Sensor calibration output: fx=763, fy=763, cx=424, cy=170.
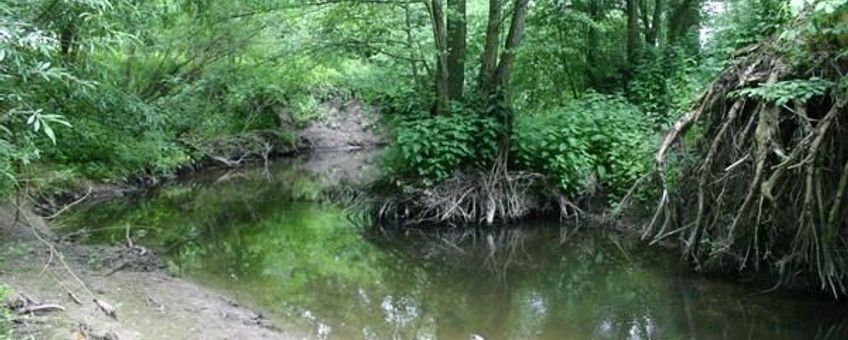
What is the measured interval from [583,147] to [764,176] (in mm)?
3966

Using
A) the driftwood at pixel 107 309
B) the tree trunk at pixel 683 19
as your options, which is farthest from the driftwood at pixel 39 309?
the tree trunk at pixel 683 19

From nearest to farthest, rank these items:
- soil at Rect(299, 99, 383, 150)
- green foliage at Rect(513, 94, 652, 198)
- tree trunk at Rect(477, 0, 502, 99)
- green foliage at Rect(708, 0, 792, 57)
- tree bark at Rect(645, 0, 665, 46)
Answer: green foliage at Rect(708, 0, 792, 57) → green foliage at Rect(513, 94, 652, 198) → tree trunk at Rect(477, 0, 502, 99) → tree bark at Rect(645, 0, 665, 46) → soil at Rect(299, 99, 383, 150)

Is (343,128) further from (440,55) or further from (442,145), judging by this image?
(442,145)

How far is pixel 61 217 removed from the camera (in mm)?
10125

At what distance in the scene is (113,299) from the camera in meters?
5.81

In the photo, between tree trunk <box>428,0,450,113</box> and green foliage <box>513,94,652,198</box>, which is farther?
tree trunk <box>428,0,450,113</box>

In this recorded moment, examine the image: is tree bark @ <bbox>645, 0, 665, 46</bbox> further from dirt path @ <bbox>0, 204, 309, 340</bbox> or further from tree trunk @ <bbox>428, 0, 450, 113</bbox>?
dirt path @ <bbox>0, 204, 309, 340</bbox>

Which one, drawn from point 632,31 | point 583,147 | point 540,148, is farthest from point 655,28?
point 540,148

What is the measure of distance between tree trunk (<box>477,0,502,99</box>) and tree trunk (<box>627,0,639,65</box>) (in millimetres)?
3197

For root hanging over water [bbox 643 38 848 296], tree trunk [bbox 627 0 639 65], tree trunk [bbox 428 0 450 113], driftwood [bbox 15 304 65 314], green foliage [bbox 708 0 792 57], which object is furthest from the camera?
tree trunk [bbox 627 0 639 65]

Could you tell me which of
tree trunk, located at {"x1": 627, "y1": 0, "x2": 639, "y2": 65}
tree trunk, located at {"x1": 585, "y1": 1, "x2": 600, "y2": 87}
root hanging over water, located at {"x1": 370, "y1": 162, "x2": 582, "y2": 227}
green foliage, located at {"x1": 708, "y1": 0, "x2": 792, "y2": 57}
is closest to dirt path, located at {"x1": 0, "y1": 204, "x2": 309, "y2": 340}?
root hanging over water, located at {"x1": 370, "y1": 162, "x2": 582, "y2": 227}

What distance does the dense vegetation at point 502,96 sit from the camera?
5898 mm

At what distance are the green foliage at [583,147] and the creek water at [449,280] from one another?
0.69 m

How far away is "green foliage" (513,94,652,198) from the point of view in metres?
10.1
